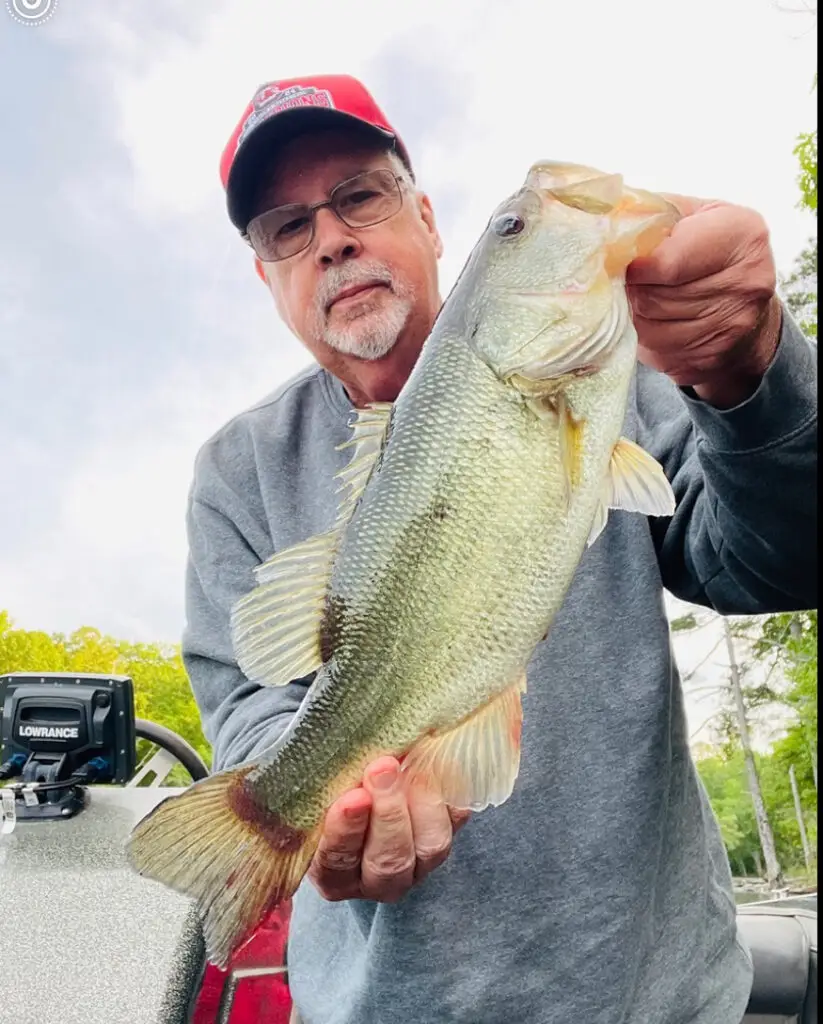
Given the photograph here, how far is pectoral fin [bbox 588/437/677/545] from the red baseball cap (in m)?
1.45

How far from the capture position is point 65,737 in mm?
3451

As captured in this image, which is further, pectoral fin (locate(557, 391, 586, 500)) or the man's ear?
the man's ear

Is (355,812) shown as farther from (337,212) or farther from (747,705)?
(747,705)

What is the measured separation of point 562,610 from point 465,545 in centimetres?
74

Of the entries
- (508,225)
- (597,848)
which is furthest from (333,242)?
(597,848)

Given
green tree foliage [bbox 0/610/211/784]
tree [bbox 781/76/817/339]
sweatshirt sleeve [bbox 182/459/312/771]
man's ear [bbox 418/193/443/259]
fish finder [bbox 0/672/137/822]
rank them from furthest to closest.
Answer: green tree foliage [bbox 0/610/211/784] < tree [bbox 781/76/817/339] < fish finder [bbox 0/672/137/822] < man's ear [bbox 418/193/443/259] < sweatshirt sleeve [bbox 182/459/312/771]

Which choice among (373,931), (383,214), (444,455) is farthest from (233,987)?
(383,214)

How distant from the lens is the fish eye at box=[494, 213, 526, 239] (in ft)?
4.86

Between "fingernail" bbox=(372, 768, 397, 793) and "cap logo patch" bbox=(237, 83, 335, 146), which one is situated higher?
"cap logo patch" bbox=(237, 83, 335, 146)

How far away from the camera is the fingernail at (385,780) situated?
1411mm

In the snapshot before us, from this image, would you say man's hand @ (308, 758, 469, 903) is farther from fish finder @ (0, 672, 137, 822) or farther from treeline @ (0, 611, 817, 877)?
treeline @ (0, 611, 817, 877)

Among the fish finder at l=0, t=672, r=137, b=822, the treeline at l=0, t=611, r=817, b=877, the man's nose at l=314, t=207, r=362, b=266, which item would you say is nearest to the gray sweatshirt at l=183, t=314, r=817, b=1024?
the man's nose at l=314, t=207, r=362, b=266

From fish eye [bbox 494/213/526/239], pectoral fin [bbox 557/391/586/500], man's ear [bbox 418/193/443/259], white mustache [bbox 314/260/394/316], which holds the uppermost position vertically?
man's ear [bbox 418/193/443/259]

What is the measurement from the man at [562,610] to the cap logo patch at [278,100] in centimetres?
1
